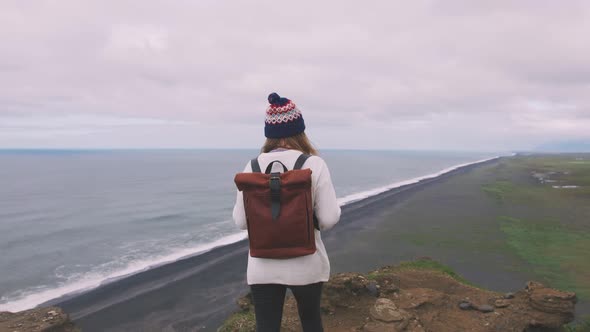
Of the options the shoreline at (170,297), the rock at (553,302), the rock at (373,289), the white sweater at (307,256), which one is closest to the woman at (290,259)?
the white sweater at (307,256)

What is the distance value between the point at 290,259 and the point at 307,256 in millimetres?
131

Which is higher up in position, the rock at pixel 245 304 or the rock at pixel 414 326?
the rock at pixel 414 326

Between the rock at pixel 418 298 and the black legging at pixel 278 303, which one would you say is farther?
the rock at pixel 418 298

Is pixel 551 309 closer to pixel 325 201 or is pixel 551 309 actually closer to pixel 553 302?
pixel 553 302

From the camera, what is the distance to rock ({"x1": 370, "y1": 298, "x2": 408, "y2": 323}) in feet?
23.8

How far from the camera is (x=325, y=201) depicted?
9.14 ft

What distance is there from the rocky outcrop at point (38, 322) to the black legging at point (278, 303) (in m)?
7.50

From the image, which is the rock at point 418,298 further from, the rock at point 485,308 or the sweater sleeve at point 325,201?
the sweater sleeve at point 325,201

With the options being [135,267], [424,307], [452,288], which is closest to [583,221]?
[452,288]

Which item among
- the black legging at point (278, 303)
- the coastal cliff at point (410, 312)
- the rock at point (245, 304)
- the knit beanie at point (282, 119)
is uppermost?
the knit beanie at point (282, 119)

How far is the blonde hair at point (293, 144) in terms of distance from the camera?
3012mm

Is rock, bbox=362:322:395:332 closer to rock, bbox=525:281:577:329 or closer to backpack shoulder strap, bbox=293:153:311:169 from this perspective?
rock, bbox=525:281:577:329

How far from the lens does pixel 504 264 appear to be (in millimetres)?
19594

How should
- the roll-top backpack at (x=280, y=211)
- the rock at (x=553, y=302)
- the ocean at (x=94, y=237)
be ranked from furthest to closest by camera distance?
the ocean at (x=94, y=237) < the rock at (x=553, y=302) < the roll-top backpack at (x=280, y=211)
